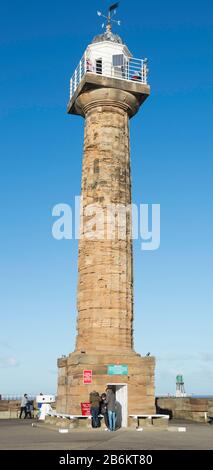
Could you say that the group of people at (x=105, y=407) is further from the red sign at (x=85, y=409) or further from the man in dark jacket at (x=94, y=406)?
the red sign at (x=85, y=409)

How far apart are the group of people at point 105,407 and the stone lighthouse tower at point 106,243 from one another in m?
1.25

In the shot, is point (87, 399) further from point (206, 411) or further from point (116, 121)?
point (116, 121)

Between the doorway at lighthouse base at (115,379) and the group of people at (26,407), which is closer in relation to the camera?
the doorway at lighthouse base at (115,379)

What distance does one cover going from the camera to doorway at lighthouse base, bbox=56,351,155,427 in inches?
834

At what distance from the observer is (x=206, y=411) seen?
27391mm

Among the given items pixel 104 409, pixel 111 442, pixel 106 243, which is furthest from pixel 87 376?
pixel 111 442

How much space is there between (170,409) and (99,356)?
32.7 feet

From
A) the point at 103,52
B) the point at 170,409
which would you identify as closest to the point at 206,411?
the point at 170,409

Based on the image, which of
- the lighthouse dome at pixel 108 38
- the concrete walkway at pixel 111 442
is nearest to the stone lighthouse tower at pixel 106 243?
the lighthouse dome at pixel 108 38

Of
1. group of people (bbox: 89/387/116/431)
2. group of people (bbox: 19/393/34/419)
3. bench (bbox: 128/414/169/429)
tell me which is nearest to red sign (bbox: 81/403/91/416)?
group of people (bbox: 89/387/116/431)

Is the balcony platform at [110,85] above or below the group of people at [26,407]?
above

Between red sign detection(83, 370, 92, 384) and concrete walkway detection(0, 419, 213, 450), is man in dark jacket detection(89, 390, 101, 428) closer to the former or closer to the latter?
red sign detection(83, 370, 92, 384)

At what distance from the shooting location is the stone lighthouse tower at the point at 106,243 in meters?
21.7

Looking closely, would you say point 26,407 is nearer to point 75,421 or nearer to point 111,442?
point 75,421
